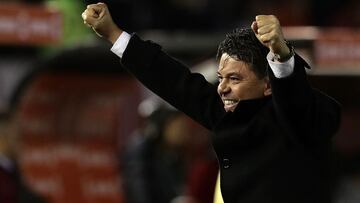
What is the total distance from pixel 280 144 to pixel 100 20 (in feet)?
2.85

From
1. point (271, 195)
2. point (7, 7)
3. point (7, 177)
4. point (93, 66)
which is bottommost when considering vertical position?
point (93, 66)

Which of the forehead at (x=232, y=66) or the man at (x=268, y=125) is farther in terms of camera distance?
the forehead at (x=232, y=66)

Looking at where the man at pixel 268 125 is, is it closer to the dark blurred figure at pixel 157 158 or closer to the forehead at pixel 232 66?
the forehead at pixel 232 66

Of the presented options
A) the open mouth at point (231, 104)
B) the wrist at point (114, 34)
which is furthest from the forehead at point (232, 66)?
the wrist at point (114, 34)

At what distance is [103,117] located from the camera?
9.88m

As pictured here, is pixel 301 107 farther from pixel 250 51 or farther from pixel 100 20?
pixel 100 20

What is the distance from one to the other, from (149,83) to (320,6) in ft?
32.5

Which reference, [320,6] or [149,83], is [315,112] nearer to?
[149,83]

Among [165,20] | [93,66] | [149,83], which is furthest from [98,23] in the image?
[165,20]

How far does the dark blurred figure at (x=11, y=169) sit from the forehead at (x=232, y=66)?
263cm

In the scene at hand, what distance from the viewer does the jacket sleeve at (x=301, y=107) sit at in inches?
155

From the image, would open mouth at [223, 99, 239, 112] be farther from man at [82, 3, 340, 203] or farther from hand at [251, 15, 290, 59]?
hand at [251, 15, 290, 59]

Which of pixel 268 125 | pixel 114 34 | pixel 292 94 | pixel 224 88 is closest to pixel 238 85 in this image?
pixel 224 88

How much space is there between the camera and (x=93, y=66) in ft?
31.6
